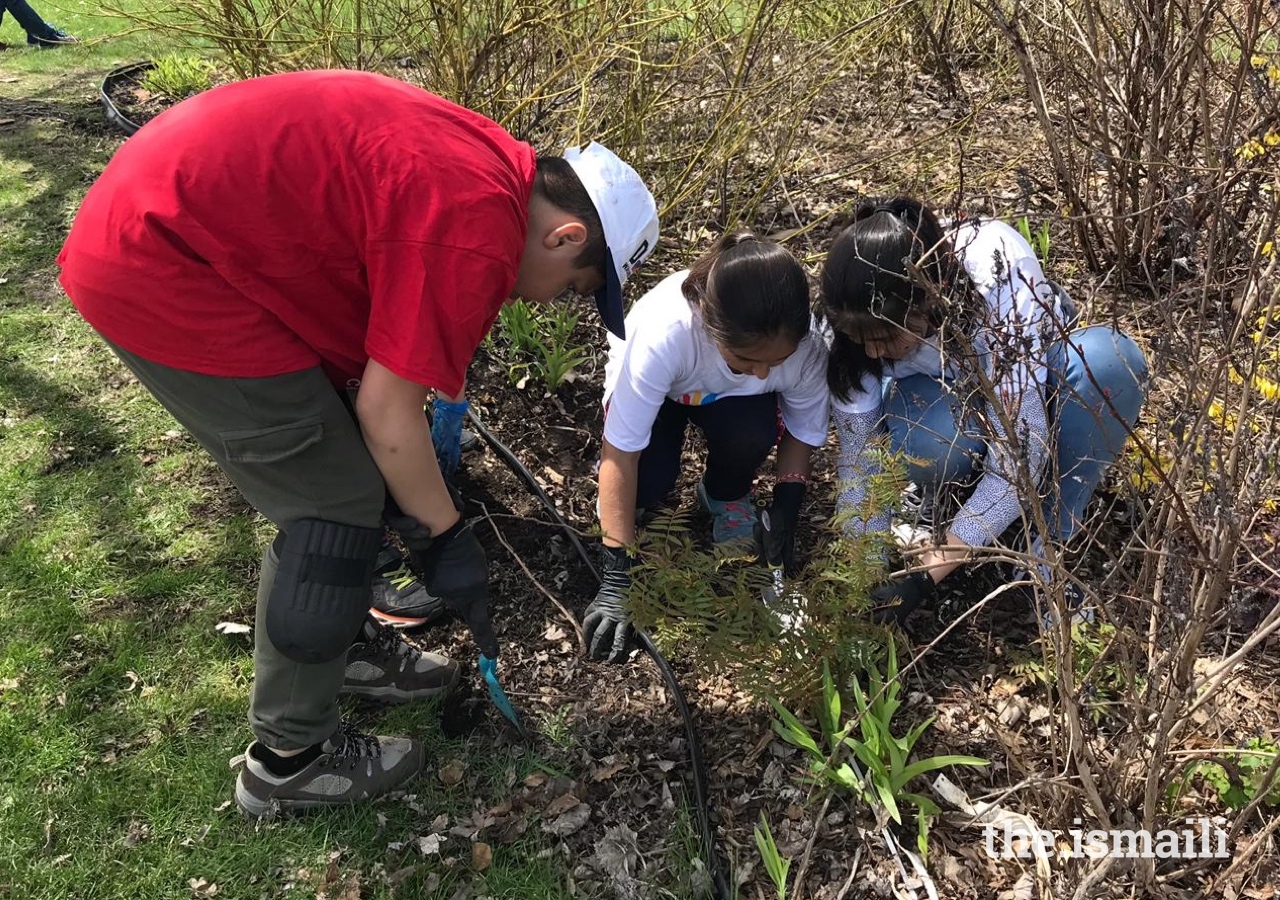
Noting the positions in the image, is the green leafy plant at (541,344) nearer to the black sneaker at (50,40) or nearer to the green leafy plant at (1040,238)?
the green leafy plant at (1040,238)

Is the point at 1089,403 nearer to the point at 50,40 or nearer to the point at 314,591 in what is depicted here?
the point at 314,591

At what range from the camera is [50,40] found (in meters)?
7.27

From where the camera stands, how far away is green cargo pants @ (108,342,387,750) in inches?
65.1

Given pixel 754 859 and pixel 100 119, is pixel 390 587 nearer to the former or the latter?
pixel 754 859

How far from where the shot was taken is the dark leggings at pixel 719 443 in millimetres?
2582

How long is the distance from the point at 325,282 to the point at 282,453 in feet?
1.09

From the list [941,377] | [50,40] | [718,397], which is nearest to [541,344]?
[718,397]

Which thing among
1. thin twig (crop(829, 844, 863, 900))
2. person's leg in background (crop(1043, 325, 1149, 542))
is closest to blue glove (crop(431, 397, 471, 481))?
thin twig (crop(829, 844, 863, 900))

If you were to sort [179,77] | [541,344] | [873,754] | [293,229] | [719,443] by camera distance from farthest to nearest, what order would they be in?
[179,77] < [541,344] < [719,443] < [873,754] < [293,229]

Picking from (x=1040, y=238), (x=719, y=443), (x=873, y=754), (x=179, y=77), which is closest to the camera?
(x=873, y=754)

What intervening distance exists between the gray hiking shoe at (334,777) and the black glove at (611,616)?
55cm

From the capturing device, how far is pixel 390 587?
2570mm

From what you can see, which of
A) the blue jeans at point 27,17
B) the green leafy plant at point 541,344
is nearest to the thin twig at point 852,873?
Answer: the green leafy plant at point 541,344

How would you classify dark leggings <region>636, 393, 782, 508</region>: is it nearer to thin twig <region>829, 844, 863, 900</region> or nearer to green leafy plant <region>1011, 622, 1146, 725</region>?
green leafy plant <region>1011, 622, 1146, 725</region>
